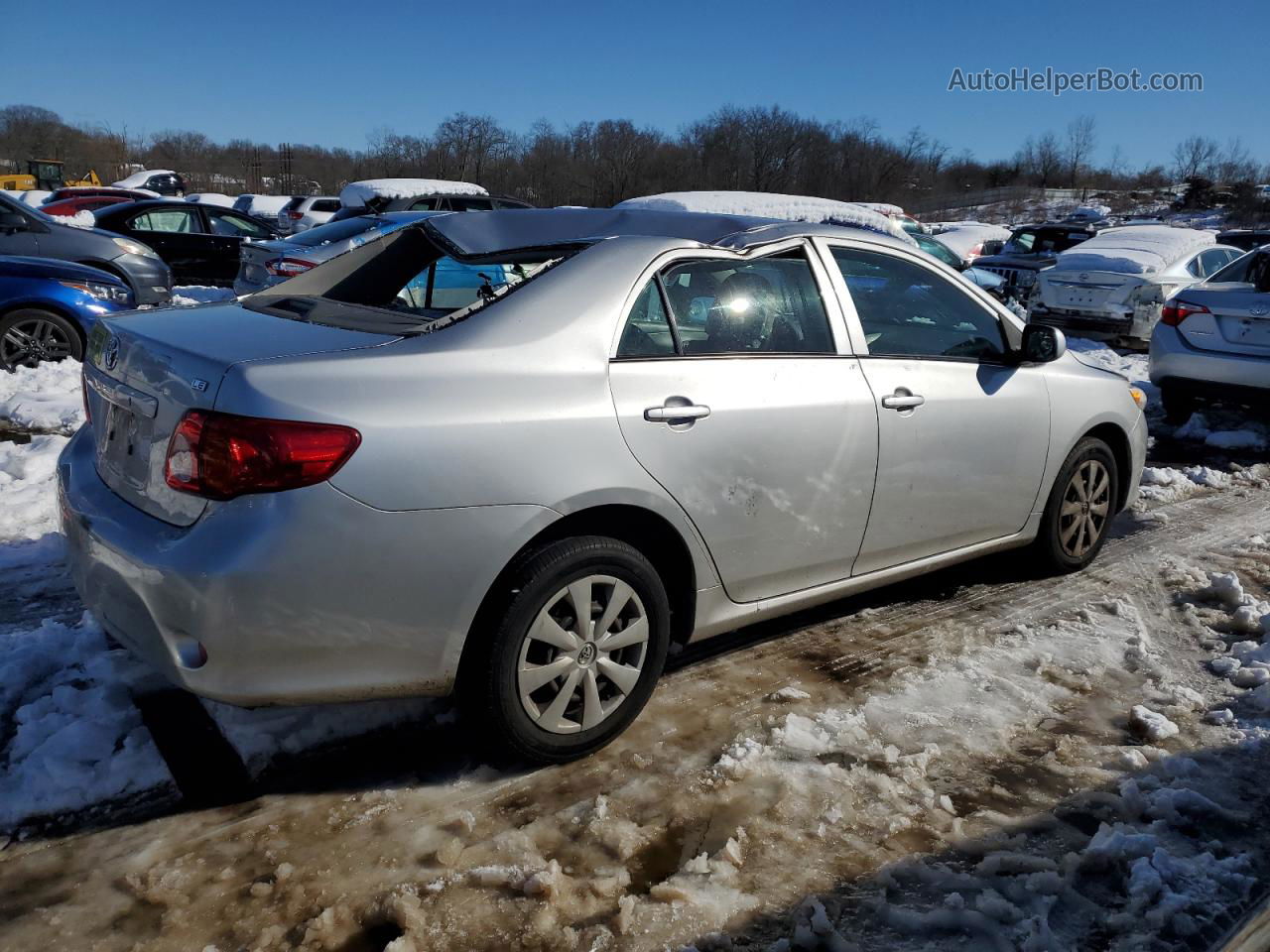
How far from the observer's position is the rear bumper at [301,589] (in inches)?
92.3

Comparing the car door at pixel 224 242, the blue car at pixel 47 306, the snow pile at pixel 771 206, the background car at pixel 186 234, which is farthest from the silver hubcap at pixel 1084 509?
the background car at pixel 186 234

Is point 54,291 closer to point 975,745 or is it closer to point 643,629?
point 643,629

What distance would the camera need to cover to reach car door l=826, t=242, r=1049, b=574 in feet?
11.8

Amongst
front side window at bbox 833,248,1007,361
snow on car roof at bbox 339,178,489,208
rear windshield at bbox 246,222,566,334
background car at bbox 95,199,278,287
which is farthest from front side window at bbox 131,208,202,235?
front side window at bbox 833,248,1007,361

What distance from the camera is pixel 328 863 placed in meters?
2.50

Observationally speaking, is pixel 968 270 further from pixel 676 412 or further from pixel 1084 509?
pixel 676 412

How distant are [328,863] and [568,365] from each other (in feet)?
4.80

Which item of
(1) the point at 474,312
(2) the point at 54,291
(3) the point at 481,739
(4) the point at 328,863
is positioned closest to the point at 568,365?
(1) the point at 474,312

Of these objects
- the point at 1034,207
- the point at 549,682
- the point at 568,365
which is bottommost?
the point at 549,682

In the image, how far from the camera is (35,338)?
25.0 ft

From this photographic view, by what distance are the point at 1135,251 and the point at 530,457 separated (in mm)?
11951

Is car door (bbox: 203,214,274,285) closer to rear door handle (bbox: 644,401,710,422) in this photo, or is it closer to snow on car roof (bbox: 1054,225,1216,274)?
snow on car roof (bbox: 1054,225,1216,274)

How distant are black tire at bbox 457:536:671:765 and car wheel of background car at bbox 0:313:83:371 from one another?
6510mm

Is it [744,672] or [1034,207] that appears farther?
[1034,207]
